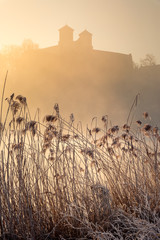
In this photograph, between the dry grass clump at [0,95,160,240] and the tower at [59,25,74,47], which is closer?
the dry grass clump at [0,95,160,240]

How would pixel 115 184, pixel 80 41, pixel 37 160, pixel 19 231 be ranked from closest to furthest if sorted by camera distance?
1. pixel 19 231
2. pixel 37 160
3. pixel 115 184
4. pixel 80 41

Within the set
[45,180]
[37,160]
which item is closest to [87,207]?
[45,180]

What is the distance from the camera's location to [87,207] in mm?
3008

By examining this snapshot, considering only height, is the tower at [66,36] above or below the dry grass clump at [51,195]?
above

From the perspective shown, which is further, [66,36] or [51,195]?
[66,36]

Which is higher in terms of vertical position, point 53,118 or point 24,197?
point 53,118

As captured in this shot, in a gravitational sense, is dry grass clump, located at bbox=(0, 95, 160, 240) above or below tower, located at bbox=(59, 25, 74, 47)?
below

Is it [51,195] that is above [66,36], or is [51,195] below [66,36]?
below

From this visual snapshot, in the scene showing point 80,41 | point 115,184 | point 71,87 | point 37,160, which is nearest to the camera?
point 37,160

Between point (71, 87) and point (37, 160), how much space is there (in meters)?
40.2

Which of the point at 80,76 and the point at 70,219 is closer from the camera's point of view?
the point at 70,219

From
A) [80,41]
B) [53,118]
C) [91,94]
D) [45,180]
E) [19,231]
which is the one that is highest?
[80,41]

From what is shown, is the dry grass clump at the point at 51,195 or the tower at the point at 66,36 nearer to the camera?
the dry grass clump at the point at 51,195

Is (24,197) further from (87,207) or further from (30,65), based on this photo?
(30,65)
